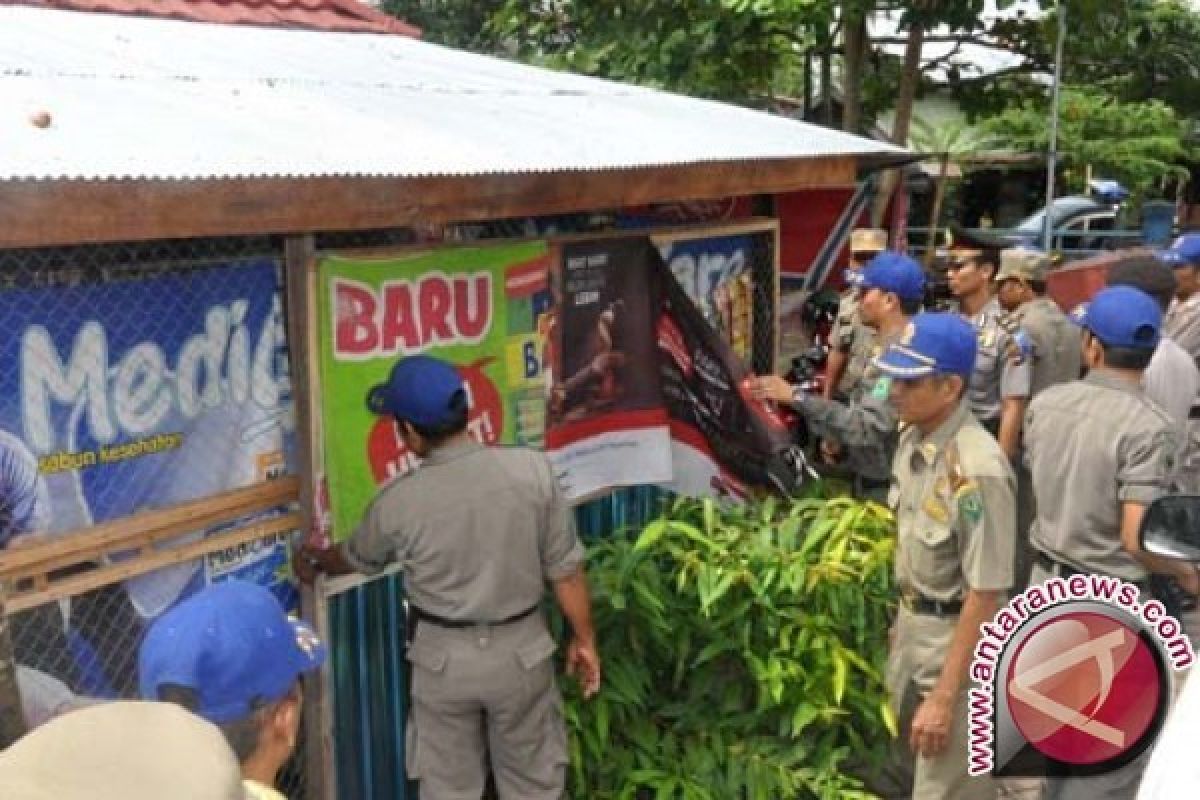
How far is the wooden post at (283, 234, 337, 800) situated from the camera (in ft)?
11.4

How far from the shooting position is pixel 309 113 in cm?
326

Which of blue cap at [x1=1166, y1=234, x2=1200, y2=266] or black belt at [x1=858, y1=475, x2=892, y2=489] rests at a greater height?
blue cap at [x1=1166, y1=234, x2=1200, y2=266]

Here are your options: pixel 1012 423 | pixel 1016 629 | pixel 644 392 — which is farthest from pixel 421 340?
pixel 1012 423

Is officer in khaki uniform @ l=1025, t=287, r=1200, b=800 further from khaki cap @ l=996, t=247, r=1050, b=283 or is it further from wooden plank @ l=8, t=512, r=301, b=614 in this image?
khaki cap @ l=996, t=247, r=1050, b=283

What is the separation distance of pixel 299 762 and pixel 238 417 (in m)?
1.08

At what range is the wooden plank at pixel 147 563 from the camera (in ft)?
9.55

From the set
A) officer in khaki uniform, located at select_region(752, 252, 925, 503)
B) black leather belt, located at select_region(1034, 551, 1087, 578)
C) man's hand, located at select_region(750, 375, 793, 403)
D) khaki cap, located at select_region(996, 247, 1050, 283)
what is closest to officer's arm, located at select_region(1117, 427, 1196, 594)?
black leather belt, located at select_region(1034, 551, 1087, 578)

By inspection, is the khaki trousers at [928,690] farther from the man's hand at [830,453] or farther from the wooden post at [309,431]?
the man's hand at [830,453]

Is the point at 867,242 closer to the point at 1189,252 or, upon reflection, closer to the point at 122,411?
the point at 1189,252

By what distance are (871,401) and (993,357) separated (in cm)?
145

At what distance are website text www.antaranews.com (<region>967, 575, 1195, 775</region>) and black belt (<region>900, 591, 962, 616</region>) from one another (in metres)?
0.32

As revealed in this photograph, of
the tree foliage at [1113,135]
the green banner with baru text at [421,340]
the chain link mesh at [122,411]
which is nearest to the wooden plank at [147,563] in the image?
the chain link mesh at [122,411]

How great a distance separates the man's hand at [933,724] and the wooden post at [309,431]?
171 centimetres

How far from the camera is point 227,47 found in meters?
4.37
